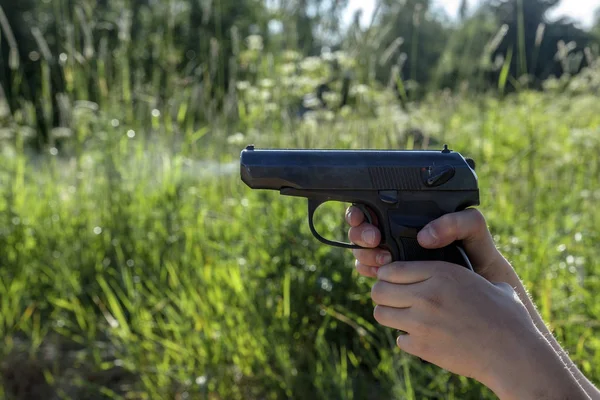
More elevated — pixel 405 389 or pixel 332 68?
pixel 332 68

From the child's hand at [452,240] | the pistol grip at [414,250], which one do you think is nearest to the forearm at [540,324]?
the child's hand at [452,240]

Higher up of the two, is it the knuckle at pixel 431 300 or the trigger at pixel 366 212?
the trigger at pixel 366 212

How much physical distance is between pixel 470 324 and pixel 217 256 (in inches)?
72.6

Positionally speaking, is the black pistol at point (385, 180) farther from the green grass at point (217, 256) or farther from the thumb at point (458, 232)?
the green grass at point (217, 256)

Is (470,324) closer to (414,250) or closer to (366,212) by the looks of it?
(414,250)

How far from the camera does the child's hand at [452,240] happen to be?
1.42 meters

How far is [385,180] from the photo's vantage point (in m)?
1.51

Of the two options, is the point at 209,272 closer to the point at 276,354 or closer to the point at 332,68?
the point at 276,354

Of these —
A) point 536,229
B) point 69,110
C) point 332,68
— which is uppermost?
point 332,68

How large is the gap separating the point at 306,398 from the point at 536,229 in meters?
1.26

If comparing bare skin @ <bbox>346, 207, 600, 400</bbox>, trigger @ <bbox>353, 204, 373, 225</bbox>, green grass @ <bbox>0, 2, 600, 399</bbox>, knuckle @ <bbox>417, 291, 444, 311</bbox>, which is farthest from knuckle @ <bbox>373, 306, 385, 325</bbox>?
green grass @ <bbox>0, 2, 600, 399</bbox>

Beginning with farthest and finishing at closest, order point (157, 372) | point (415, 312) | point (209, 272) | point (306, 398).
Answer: point (209, 272) → point (157, 372) → point (306, 398) → point (415, 312)

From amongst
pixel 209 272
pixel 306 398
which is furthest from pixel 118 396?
pixel 306 398

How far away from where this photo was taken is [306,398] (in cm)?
239
